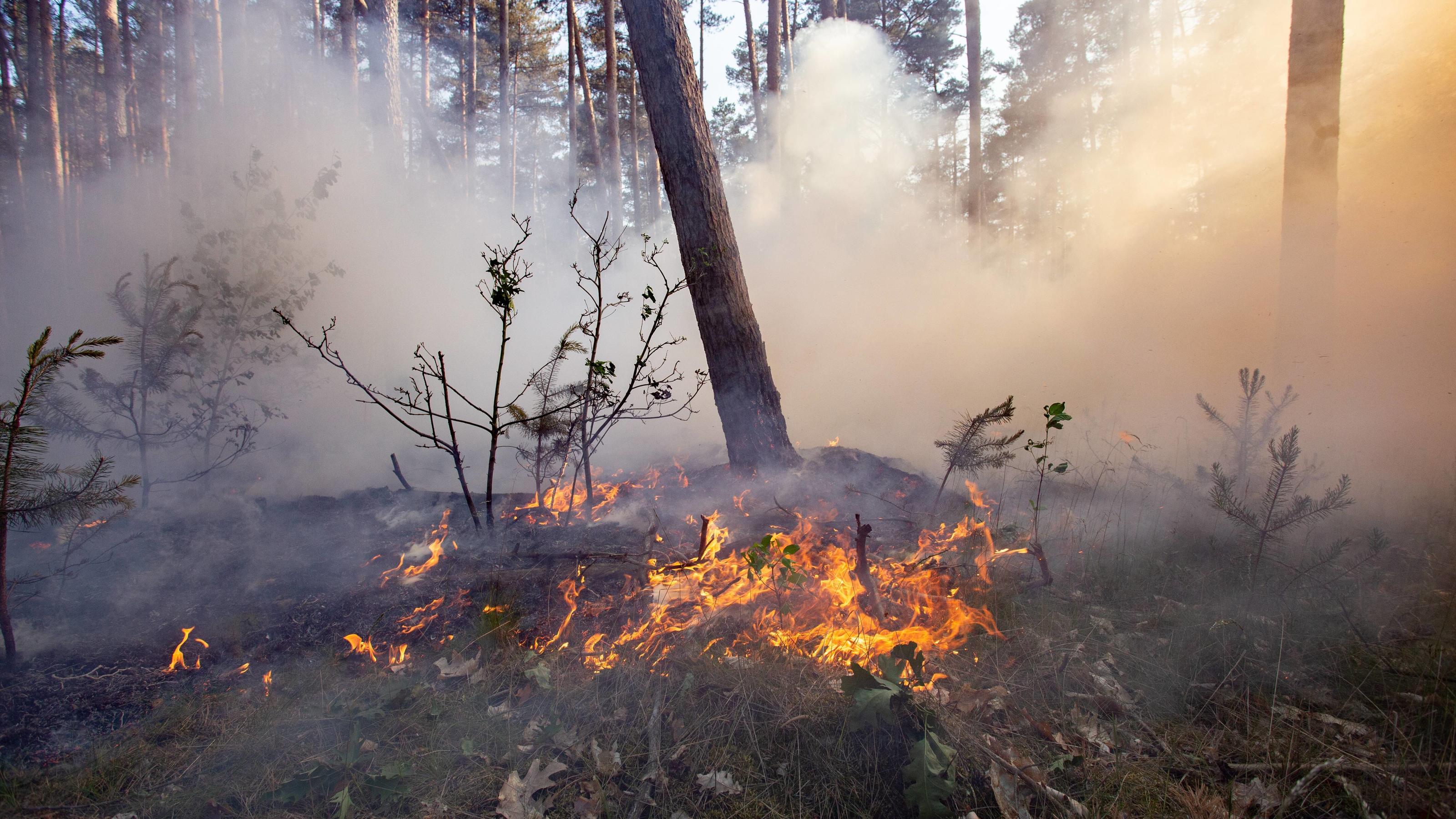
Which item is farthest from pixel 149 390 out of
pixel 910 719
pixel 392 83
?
pixel 392 83

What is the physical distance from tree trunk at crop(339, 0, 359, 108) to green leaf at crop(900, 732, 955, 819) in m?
13.2

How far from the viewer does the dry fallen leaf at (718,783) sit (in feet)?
6.57

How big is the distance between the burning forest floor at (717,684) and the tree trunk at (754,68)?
16.0 metres

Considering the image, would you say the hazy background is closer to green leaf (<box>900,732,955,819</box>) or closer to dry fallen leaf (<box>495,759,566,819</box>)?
dry fallen leaf (<box>495,759,566,819</box>)

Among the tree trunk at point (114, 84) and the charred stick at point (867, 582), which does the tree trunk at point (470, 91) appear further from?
the charred stick at point (867, 582)

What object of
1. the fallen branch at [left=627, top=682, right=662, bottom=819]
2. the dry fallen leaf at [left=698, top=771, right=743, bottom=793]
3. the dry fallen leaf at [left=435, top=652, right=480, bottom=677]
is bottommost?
the dry fallen leaf at [left=698, top=771, right=743, bottom=793]

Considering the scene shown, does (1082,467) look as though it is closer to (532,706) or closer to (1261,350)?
(1261,350)

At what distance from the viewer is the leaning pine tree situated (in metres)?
2.49

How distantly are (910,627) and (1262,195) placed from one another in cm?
1144

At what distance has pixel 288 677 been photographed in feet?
8.65

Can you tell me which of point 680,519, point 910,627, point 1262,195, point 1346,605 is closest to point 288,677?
point 680,519

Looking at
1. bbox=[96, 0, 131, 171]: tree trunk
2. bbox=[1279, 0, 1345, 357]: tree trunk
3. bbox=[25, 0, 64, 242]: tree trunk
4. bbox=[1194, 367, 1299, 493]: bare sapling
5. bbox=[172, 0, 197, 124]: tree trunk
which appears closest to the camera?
bbox=[1194, 367, 1299, 493]: bare sapling

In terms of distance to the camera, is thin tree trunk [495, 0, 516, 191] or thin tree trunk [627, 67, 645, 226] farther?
thin tree trunk [627, 67, 645, 226]

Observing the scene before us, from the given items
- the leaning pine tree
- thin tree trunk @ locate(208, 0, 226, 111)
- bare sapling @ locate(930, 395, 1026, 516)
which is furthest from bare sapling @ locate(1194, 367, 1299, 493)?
thin tree trunk @ locate(208, 0, 226, 111)
